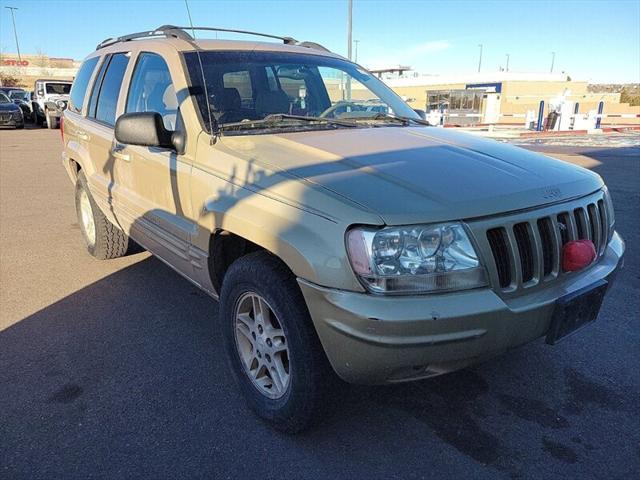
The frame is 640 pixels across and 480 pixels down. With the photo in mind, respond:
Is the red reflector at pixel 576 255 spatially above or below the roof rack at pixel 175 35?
below

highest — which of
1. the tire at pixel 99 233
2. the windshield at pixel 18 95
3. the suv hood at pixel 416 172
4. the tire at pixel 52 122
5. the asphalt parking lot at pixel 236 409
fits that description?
the suv hood at pixel 416 172

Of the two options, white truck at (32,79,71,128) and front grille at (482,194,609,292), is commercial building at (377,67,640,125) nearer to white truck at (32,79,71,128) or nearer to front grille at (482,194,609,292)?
white truck at (32,79,71,128)

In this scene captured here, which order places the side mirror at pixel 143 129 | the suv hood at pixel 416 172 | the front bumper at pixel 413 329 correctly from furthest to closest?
the side mirror at pixel 143 129 < the suv hood at pixel 416 172 < the front bumper at pixel 413 329

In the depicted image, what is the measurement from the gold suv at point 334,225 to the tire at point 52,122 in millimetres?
21761

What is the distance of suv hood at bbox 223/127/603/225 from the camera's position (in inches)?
83.2

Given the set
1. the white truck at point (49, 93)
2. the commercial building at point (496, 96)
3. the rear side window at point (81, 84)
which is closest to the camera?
the rear side window at point (81, 84)

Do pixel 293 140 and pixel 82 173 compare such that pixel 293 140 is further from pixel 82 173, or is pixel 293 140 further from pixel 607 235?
pixel 82 173

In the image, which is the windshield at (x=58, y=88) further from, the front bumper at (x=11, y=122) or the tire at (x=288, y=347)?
the tire at (x=288, y=347)

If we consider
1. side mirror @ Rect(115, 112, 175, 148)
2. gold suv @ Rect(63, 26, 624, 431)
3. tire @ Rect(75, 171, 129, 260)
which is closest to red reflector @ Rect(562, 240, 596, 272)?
gold suv @ Rect(63, 26, 624, 431)

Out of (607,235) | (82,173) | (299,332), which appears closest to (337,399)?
(299,332)

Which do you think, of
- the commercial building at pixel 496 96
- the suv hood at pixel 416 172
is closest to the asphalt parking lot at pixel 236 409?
the suv hood at pixel 416 172

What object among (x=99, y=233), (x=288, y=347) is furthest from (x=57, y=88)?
(x=288, y=347)

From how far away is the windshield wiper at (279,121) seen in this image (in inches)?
118

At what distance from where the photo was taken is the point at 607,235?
277 cm
